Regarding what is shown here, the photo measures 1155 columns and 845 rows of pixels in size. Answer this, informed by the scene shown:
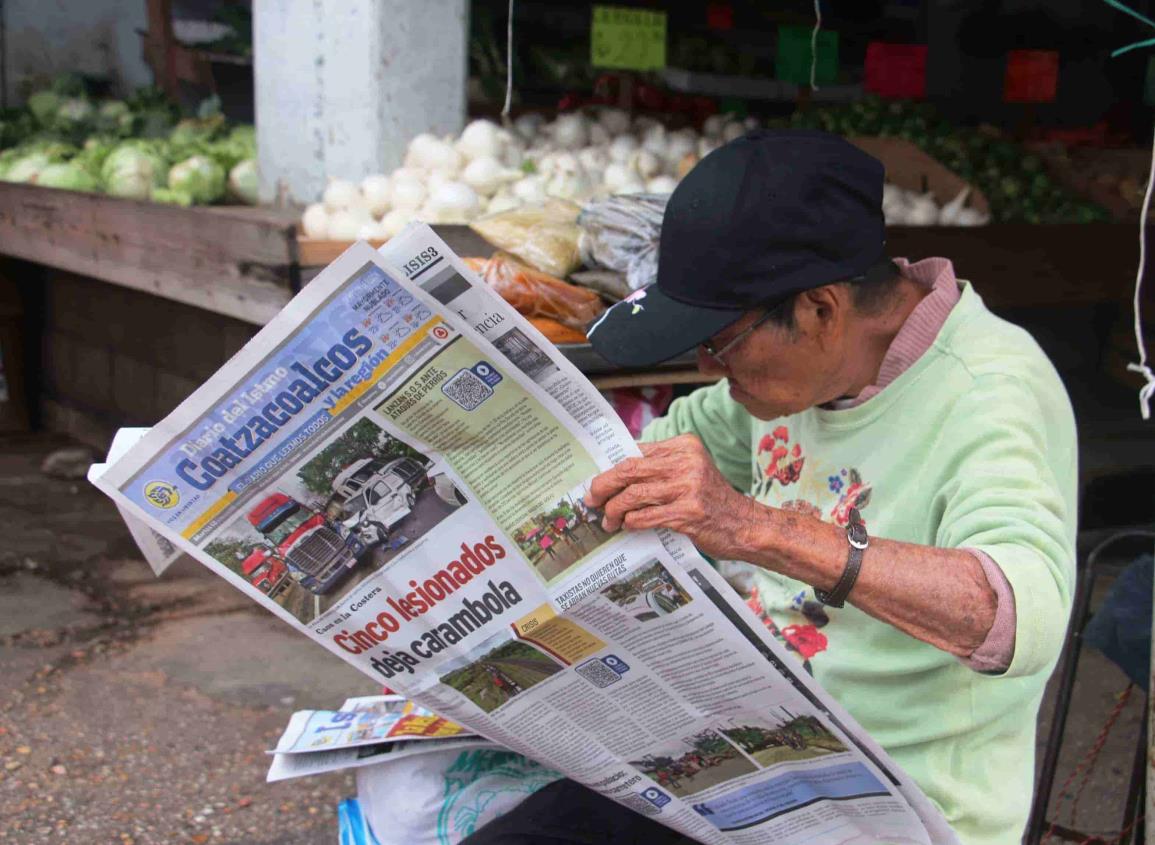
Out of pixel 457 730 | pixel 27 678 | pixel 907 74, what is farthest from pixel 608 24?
pixel 457 730

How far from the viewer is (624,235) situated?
120 inches

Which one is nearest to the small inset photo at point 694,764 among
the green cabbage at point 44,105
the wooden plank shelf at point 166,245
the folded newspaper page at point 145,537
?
the folded newspaper page at point 145,537

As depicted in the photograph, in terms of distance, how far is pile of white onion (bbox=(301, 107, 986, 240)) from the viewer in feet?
12.2

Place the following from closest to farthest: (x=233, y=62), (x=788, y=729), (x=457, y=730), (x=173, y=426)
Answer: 1. (x=173, y=426)
2. (x=788, y=729)
3. (x=457, y=730)
4. (x=233, y=62)

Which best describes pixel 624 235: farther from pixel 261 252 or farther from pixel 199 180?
pixel 199 180

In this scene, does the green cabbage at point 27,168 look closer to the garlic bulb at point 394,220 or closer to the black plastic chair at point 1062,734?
the garlic bulb at point 394,220

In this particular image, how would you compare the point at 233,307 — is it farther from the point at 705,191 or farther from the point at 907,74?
the point at 907,74

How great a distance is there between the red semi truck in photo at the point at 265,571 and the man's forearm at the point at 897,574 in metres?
0.54

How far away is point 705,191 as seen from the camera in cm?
142

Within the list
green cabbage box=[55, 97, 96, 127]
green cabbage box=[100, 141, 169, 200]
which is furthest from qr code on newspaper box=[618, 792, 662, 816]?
green cabbage box=[55, 97, 96, 127]

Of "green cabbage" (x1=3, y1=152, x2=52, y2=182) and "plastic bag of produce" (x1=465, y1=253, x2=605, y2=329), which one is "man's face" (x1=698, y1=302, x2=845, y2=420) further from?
"green cabbage" (x1=3, y1=152, x2=52, y2=182)

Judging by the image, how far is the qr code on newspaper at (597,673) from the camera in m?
1.46

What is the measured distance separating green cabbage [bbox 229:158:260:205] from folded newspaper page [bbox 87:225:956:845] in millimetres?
Result: 3557

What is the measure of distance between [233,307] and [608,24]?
5.77 ft
